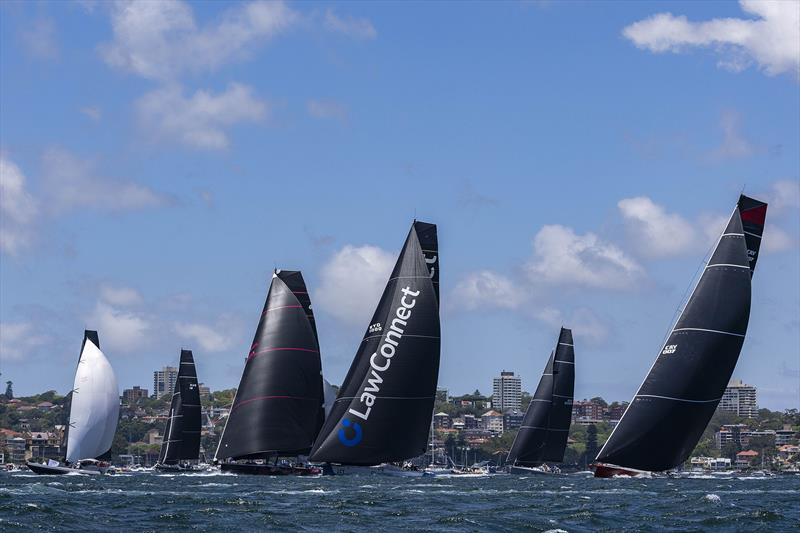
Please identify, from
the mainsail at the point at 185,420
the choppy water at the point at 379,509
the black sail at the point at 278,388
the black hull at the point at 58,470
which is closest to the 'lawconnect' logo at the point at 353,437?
the choppy water at the point at 379,509

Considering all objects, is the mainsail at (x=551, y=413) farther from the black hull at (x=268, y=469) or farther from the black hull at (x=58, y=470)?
the black hull at (x=268, y=469)

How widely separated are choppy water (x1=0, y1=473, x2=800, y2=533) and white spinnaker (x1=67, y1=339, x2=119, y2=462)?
30417mm

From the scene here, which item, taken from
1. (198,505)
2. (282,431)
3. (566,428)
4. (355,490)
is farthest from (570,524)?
(566,428)

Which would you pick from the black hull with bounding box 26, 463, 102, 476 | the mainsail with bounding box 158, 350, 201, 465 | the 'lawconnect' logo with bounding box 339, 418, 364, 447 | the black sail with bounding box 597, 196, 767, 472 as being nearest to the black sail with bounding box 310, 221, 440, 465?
the 'lawconnect' logo with bounding box 339, 418, 364, 447

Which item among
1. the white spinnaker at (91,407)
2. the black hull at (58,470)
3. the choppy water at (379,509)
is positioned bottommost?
the choppy water at (379,509)

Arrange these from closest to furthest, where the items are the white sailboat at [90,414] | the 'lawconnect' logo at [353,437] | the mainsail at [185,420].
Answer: the 'lawconnect' logo at [353,437]
the white sailboat at [90,414]
the mainsail at [185,420]

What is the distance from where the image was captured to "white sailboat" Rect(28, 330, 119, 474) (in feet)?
302

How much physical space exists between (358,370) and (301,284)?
22.2 meters

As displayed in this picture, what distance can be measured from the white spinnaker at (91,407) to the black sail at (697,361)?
48.5 m

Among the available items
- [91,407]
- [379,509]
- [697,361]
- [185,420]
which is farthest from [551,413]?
[379,509]

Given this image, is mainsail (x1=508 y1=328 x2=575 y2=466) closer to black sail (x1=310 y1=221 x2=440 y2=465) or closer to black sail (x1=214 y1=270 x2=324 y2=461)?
black sail (x1=214 y1=270 x2=324 y2=461)

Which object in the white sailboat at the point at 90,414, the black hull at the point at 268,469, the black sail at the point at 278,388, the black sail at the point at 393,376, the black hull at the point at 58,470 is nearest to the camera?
the black sail at the point at 393,376

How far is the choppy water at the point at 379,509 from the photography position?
1551 inches

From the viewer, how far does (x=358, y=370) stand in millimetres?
55094
